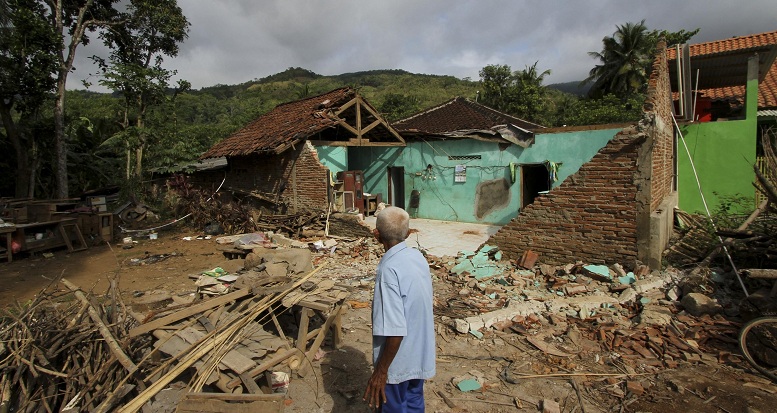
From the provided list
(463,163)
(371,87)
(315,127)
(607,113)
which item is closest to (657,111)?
(463,163)

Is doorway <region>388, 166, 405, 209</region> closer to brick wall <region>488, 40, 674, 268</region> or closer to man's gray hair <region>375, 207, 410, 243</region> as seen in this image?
brick wall <region>488, 40, 674, 268</region>

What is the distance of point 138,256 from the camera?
31.9ft

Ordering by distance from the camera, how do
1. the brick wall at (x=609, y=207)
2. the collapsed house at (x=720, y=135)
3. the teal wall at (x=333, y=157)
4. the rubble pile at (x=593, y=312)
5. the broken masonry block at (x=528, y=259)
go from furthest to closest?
the teal wall at (x=333, y=157) → the collapsed house at (x=720, y=135) → the broken masonry block at (x=528, y=259) → the brick wall at (x=609, y=207) → the rubble pile at (x=593, y=312)

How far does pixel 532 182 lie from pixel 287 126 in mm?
8148

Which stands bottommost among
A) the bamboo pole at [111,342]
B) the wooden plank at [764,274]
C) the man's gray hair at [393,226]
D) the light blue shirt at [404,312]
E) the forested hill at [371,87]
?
the bamboo pole at [111,342]

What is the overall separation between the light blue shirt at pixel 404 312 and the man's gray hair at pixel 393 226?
0.20 feet

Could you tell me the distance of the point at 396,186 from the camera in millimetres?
15164

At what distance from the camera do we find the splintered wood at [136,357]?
125 inches

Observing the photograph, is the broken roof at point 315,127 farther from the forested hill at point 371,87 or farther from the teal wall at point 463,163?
the forested hill at point 371,87

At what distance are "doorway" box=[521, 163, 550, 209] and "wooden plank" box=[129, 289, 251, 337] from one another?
9.75 metres

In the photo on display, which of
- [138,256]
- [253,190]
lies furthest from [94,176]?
[138,256]

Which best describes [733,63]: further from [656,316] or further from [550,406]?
[550,406]

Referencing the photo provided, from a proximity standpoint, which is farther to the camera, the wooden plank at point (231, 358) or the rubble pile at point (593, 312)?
the rubble pile at point (593, 312)

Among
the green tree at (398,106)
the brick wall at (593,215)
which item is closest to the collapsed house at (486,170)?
the brick wall at (593,215)
